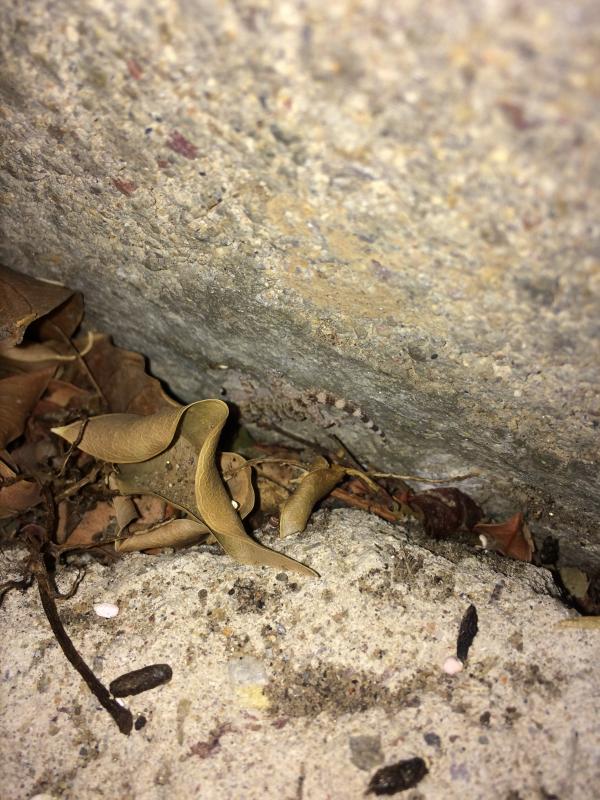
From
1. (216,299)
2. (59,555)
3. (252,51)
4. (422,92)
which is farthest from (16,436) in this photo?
(422,92)

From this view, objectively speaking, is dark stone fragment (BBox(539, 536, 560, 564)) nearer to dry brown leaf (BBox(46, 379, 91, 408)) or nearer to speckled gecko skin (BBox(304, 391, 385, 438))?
speckled gecko skin (BBox(304, 391, 385, 438))

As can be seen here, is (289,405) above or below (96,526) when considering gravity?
above

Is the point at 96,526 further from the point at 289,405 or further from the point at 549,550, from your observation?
the point at 549,550

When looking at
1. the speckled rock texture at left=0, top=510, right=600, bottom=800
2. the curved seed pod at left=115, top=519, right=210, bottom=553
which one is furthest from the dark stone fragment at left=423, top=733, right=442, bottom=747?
the curved seed pod at left=115, top=519, right=210, bottom=553

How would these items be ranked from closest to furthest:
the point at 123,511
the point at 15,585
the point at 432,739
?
the point at 432,739, the point at 15,585, the point at 123,511

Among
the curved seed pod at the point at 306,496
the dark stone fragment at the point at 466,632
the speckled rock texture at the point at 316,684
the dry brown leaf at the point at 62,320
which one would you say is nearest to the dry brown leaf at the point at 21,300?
the dry brown leaf at the point at 62,320

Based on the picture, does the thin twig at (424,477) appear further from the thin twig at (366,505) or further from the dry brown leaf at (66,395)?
the dry brown leaf at (66,395)

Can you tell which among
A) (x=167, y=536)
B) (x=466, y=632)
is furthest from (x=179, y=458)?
(x=466, y=632)
